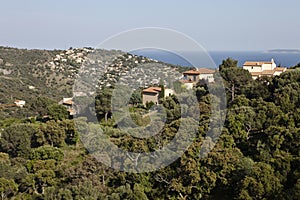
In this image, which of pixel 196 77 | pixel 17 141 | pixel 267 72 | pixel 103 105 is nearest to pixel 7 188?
pixel 17 141

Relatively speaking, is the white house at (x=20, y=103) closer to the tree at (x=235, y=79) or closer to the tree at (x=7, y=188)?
the tree at (x=235, y=79)

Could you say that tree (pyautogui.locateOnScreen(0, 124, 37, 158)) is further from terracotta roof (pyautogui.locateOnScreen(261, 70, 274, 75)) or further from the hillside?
terracotta roof (pyautogui.locateOnScreen(261, 70, 274, 75))

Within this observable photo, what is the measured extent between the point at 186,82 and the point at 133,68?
3.84 m

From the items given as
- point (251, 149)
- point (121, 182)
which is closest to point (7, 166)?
point (121, 182)

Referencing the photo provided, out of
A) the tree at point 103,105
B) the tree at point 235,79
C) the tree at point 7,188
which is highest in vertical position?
the tree at point 235,79

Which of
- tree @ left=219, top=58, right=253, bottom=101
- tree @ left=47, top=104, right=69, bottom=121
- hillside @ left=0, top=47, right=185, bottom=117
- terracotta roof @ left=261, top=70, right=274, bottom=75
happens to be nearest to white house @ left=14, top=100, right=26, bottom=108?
hillside @ left=0, top=47, right=185, bottom=117

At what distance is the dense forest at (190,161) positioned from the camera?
35.7 feet

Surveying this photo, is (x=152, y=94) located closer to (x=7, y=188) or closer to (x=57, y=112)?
(x=57, y=112)

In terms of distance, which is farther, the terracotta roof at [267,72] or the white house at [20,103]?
the white house at [20,103]

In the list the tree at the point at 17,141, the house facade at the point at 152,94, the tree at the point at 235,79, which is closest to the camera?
the tree at the point at 17,141

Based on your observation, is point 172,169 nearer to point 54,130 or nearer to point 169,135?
point 169,135

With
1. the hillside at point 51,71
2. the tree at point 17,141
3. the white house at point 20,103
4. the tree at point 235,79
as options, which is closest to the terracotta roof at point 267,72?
the tree at point 235,79

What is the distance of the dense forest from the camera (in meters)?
10.9

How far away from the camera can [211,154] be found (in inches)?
457
